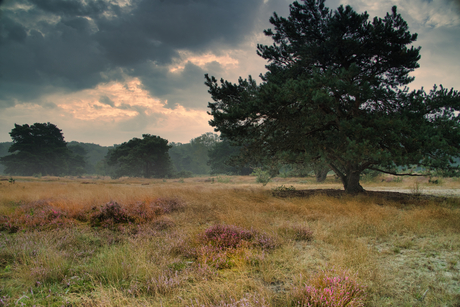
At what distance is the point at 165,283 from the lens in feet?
8.34

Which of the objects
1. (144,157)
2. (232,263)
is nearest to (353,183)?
(232,263)

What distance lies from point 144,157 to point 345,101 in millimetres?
48934

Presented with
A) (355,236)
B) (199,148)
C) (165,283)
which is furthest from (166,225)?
(199,148)

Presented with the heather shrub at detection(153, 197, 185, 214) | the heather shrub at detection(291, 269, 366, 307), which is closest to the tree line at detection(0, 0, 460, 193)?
the heather shrub at detection(153, 197, 185, 214)

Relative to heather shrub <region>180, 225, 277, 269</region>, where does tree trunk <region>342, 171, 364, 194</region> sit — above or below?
above

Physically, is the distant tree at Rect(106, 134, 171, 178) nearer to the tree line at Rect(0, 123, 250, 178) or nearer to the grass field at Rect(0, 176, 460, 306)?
the tree line at Rect(0, 123, 250, 178)

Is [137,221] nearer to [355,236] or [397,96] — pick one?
[355,236]

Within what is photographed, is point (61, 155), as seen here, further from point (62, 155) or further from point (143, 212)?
point (143, 212)

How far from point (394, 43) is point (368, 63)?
1401 millimetres

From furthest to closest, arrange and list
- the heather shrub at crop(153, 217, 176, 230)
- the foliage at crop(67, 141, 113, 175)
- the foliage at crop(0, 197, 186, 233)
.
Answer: the foliage at crop(67, 141, 113, 175)
the heather shrub at crop(153, 217, 176, 230)
the foliage at crop(0, 197, 186, 233)

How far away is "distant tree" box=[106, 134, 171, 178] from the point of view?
166 feet

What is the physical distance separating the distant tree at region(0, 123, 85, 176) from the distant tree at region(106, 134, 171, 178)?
17.7 meters

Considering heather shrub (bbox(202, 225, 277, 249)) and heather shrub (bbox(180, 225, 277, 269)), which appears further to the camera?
heather shrub (bbox(202, 225, 277, 249))

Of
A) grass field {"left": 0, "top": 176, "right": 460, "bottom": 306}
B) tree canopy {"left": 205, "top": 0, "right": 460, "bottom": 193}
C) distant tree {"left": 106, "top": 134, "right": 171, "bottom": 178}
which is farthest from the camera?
distant tree {"left": 106, "top": 134, "right": 171, "bottom": 178}
